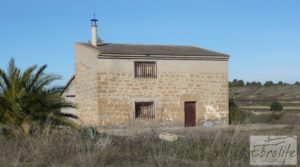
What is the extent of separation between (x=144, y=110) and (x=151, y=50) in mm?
4187

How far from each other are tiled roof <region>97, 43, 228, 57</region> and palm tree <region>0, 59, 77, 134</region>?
16.6 metres

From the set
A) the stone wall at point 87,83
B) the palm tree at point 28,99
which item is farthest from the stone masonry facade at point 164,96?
the palm tree at point 28,99

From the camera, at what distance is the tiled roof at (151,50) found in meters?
31.3

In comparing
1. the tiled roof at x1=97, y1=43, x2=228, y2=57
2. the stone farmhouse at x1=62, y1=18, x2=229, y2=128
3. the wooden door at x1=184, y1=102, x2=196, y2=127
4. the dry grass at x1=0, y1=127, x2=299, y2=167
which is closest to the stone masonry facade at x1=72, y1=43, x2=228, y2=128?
the stone farmhouse at x1=62, y1=18, x2=229, y2=128

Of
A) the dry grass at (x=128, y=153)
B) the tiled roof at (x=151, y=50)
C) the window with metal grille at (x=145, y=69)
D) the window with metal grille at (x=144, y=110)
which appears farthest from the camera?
the window with metal grille at (x=144, y=110)

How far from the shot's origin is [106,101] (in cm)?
3025

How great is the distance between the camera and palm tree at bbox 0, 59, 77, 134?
514 inches

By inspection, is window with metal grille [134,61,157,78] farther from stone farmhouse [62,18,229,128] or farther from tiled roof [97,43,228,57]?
tiled roof [97,43,228,57]

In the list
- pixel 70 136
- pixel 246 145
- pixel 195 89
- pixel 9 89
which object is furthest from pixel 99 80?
pixel 246 145

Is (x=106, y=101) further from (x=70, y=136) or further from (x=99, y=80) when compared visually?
(x=70, y=136)

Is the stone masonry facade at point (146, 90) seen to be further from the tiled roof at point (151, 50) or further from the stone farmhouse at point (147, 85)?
the tiled roof at point (151, 50)

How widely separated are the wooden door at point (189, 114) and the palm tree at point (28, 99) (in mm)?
20074

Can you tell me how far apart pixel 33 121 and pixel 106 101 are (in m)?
17.3

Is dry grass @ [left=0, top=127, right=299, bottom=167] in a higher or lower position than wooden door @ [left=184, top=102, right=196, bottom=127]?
higher
